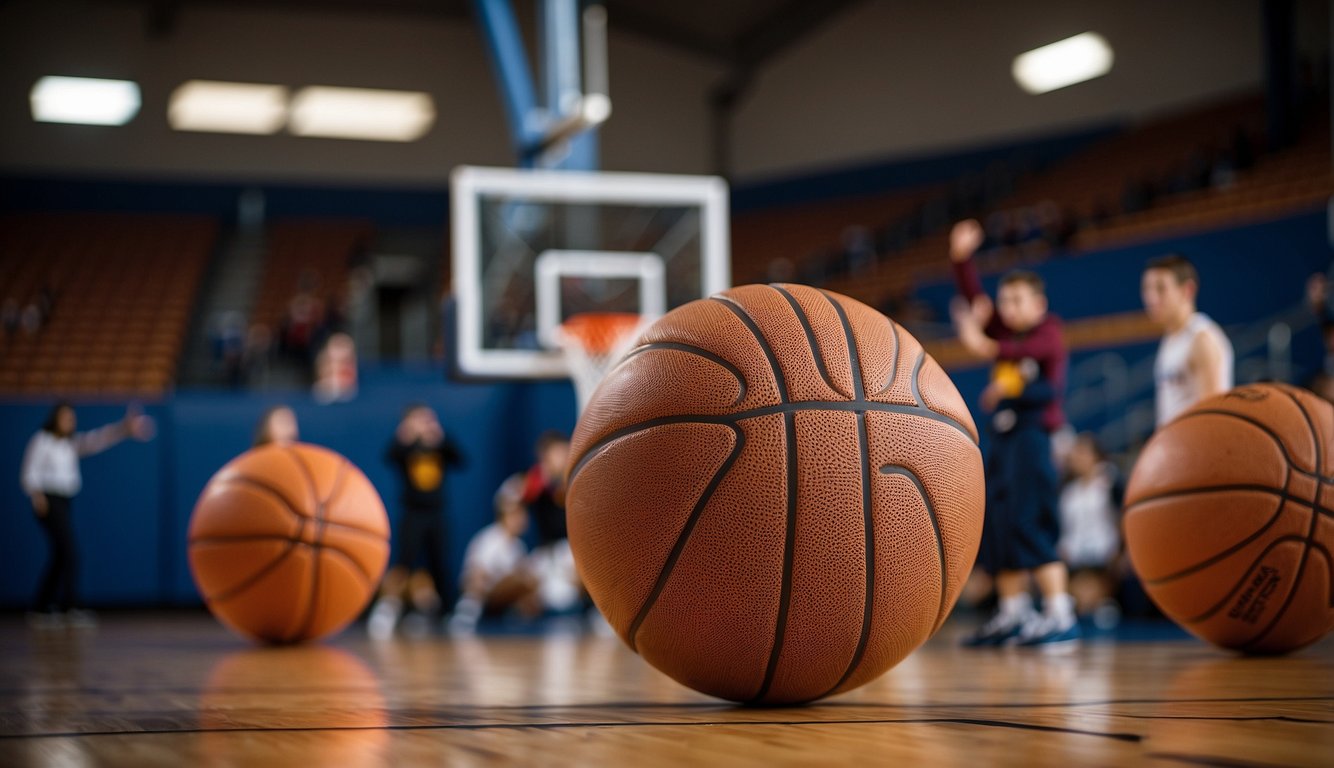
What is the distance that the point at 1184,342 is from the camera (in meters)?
5.45

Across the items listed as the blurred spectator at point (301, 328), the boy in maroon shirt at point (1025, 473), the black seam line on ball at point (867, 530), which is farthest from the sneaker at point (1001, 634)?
the blurred spectator at point (301, 328)

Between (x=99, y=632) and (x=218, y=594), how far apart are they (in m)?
3.08

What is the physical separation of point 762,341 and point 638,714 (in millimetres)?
881

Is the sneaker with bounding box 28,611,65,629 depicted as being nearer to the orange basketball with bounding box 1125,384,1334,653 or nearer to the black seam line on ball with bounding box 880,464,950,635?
the orange basketball with bounding box 1125,384,1334,653

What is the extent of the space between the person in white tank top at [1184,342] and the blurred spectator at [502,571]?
574 cm

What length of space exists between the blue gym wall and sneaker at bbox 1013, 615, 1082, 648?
261 inches

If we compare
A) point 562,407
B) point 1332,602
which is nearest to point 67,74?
point 562,407

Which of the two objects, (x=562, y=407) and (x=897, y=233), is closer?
(x=562, y=407)

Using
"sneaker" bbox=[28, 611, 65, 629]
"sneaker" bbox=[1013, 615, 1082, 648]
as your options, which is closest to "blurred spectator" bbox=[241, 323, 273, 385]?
"sneaker" bbox=[28, 611, 65, 629]

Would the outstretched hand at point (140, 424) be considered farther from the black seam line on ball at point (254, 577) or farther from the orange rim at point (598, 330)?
the black seam line on ball at point (254, 577)

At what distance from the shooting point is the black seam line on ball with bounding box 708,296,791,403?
2.91 meters

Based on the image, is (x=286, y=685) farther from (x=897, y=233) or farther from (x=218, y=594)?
(x=897, y=233)

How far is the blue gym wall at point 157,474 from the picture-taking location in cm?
1187

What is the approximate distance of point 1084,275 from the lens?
1436 cm
